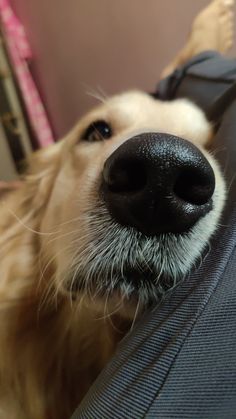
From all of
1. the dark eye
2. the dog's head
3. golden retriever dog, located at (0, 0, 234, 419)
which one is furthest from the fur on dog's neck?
the dark eye

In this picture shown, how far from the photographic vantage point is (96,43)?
3355 millimetres

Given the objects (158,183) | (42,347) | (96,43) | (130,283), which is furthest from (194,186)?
(96,43)

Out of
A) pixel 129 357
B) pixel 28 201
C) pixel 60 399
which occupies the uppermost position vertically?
pixel 129 357

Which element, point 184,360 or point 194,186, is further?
point 194,186

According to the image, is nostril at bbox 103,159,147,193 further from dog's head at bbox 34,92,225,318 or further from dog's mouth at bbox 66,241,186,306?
dog's mouth at bbox 66,241,186,306

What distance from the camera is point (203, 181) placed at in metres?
0.64

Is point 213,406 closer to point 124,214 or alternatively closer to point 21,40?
point 124,214

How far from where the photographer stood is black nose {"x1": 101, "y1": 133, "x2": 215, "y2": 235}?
23.4 inches

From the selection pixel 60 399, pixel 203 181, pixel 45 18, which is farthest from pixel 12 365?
pixel 45 18

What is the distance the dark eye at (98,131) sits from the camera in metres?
1.19

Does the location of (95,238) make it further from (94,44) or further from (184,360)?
(94,44)

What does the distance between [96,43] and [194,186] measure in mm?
2981

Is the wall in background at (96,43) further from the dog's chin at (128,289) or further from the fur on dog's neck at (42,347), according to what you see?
the dog's chin at (128,289)

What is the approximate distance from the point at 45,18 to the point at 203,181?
3.23 m
